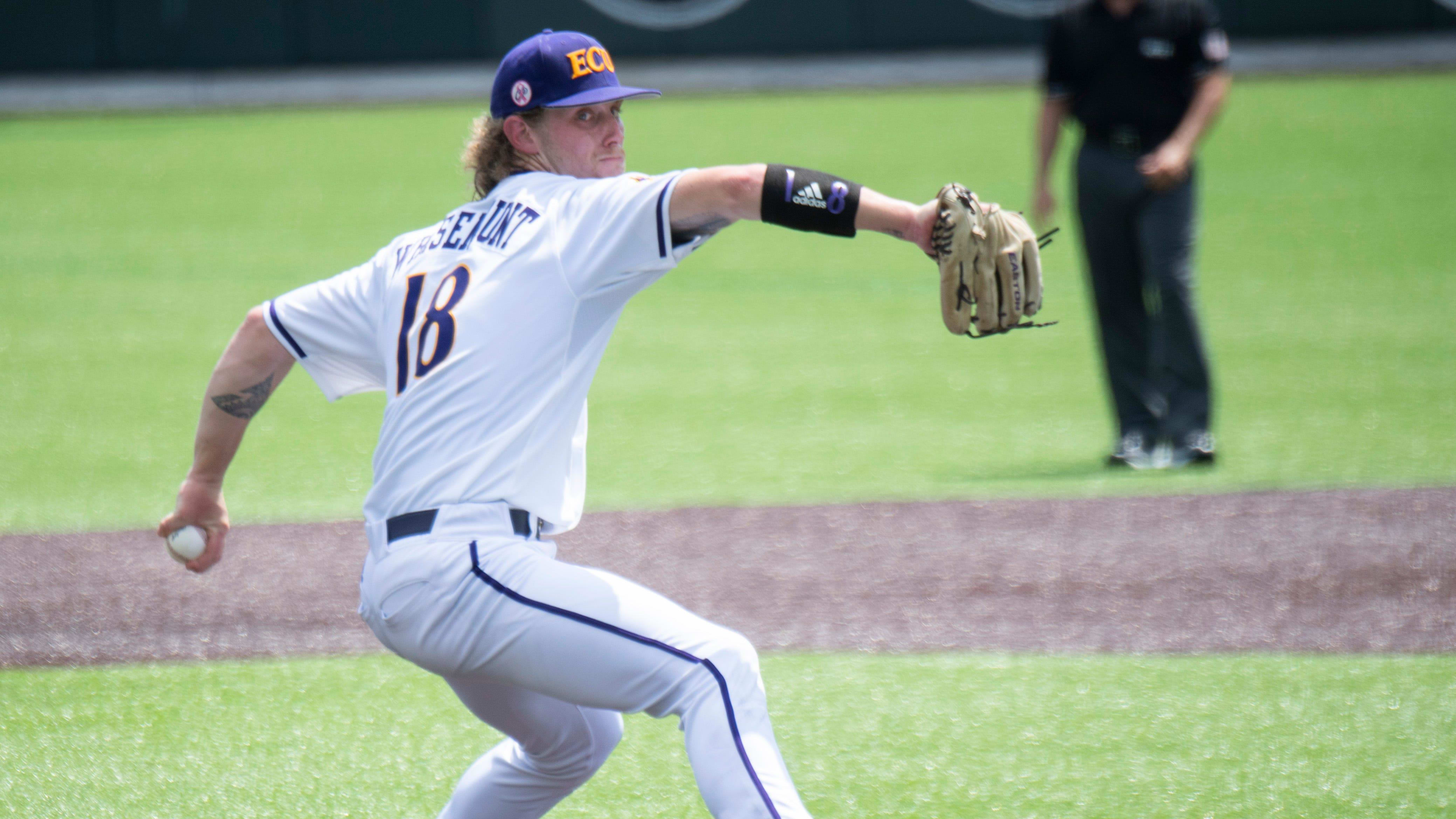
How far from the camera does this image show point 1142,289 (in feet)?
23.2

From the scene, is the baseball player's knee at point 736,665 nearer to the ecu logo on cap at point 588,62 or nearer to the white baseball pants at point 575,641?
the white baseball pants at point 575,641

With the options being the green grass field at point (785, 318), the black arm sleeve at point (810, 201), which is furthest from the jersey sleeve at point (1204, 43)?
the black arm sleeve at point (810, 201)

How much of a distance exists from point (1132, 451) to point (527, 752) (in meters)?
4.67

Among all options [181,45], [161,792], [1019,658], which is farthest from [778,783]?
[181,45]

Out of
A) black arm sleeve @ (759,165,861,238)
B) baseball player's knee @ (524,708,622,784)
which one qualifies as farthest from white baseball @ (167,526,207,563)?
black arm sleeve @ (759,165,861,238)

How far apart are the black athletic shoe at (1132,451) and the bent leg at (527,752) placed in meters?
4.45

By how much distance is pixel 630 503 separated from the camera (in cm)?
681

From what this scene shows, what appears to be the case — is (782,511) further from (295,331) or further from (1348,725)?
(295,331)

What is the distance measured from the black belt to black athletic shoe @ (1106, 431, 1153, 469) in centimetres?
484

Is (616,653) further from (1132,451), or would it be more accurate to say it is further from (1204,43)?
(1204,43)

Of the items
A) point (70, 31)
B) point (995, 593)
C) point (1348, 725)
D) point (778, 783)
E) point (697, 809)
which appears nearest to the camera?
point (778, 783)

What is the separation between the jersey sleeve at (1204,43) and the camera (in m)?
6.83

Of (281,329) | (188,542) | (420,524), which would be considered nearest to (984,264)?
(420,524)

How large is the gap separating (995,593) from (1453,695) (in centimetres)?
156
